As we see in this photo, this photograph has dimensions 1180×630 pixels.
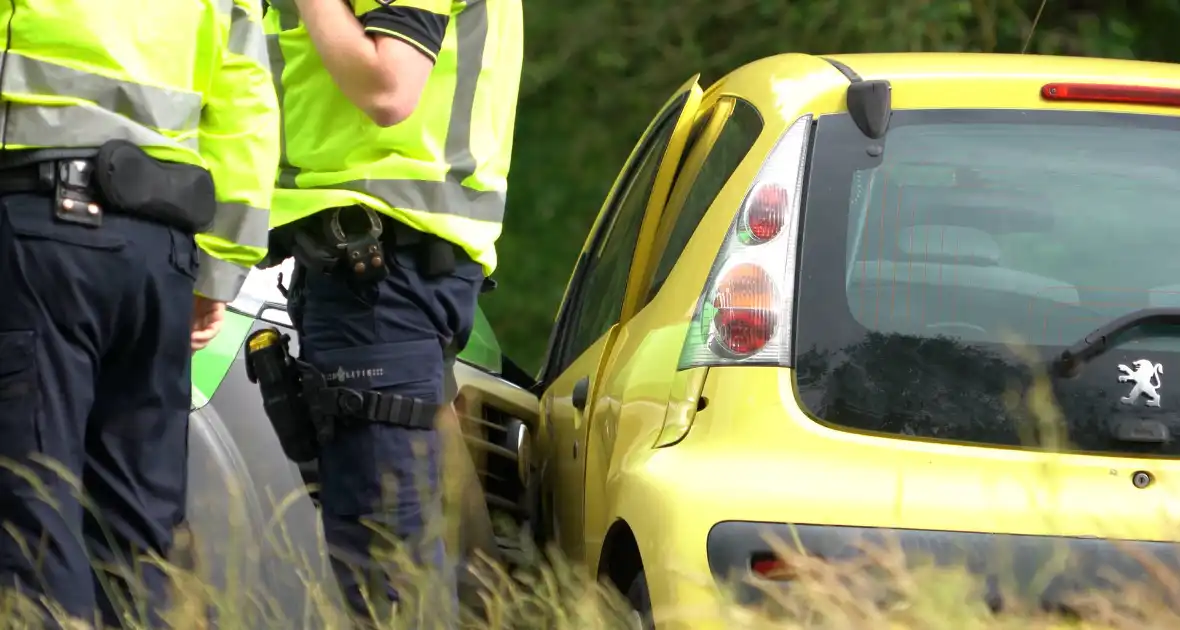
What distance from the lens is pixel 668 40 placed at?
8172mm

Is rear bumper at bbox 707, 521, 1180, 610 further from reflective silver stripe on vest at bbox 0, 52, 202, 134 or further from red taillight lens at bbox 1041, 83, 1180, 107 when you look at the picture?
reflective silver stripe on vest at bbox 0, 52, 202, 134

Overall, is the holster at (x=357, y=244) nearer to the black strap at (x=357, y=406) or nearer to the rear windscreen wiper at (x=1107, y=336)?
the black strap at (x=357, y=406)

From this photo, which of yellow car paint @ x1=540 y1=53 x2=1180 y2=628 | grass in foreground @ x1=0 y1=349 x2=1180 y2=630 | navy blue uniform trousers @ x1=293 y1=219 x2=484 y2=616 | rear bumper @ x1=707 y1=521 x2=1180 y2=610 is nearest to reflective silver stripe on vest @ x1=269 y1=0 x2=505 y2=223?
navy blue uniform trousers @ x1=293 y1=219 x2=484 y2=616

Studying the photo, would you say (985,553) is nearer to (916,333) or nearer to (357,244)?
(916,333)

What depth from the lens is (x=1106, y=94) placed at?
298 cm

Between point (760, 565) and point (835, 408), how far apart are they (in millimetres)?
298

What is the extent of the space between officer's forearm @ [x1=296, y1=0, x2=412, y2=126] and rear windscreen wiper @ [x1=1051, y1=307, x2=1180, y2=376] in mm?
1267

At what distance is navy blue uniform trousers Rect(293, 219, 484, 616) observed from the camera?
3.26 meters

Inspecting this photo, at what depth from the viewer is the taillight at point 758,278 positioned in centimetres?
288

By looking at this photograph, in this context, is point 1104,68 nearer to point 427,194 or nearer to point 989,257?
point 989,257

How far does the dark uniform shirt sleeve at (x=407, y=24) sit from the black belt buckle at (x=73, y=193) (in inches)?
25.5

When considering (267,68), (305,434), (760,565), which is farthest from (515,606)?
(267,68)

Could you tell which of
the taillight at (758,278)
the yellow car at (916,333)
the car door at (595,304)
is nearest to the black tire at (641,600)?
the yellow car at (916,333)

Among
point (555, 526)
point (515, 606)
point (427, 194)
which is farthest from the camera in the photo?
point (555, 526)
